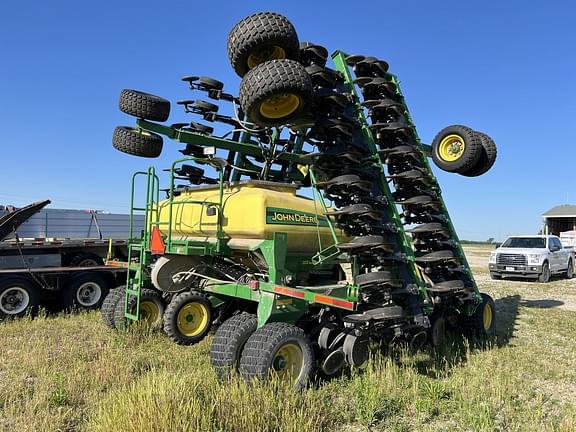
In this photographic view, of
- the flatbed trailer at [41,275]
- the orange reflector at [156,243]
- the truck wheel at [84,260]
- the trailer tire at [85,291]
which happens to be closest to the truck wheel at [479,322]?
the orange reflector at [156,243]

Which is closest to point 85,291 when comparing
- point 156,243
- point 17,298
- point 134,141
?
point 17,298

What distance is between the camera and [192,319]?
6930 millimetres

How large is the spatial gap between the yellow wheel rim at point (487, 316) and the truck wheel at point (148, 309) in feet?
15.5

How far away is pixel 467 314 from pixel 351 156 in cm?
298

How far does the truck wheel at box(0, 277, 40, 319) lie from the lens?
8406 millimetres

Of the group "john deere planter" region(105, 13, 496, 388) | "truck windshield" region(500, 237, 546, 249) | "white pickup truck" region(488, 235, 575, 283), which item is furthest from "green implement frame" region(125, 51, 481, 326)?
"truck windshield" region(500, 237, 546, 249)

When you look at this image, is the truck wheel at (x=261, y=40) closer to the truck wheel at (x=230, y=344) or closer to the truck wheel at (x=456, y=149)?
the truck wheel at (x=230, y=344)

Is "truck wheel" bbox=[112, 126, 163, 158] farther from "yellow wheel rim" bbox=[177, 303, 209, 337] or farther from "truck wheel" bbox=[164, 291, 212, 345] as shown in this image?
"yellow wheel rim" bbox=[177, 303, 209, 337]

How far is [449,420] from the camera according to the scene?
13.9ft

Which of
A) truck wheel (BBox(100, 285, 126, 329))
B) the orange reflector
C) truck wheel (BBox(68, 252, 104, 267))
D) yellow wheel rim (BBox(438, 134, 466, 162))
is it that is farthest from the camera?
truck wheel (BBox(68, 252, 104, 267))

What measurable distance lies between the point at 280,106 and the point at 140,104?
2750mm

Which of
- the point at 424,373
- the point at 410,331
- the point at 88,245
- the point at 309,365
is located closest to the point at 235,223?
the point at 309,365

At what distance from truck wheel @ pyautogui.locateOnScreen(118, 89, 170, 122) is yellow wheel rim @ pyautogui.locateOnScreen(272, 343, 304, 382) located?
13.0 feet

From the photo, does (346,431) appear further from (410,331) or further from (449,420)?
(410,331)
